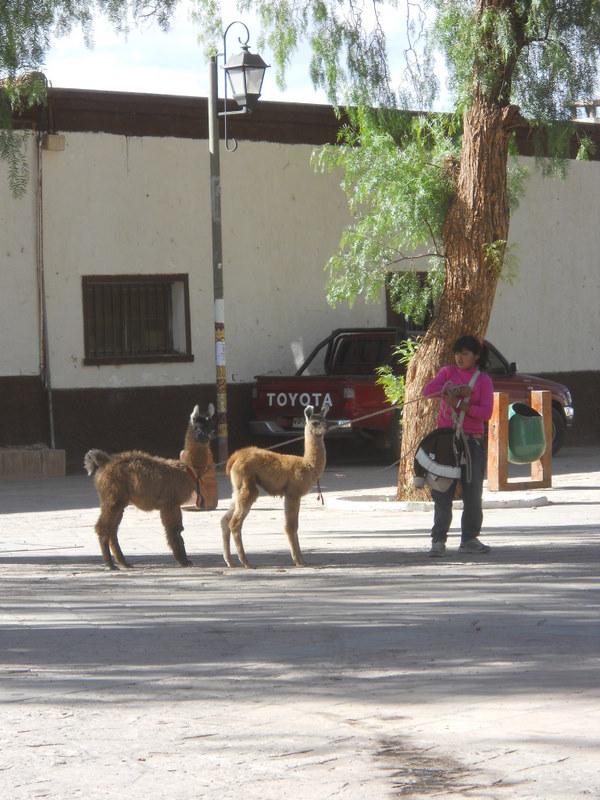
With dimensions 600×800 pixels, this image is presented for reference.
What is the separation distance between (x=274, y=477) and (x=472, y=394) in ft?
6.07

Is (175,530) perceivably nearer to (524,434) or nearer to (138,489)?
(138,489)

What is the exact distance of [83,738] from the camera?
252 inches

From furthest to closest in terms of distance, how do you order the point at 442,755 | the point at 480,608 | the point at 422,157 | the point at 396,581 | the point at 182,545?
the point at 422,157 < the point at 182,545 < the point at 396,581 < the point at 480,608 < the point at 442,755

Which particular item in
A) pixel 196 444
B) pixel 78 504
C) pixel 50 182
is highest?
pixel 50 182

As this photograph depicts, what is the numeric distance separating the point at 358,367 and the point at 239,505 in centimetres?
1176

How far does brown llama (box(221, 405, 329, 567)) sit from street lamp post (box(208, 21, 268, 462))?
7.93 metres

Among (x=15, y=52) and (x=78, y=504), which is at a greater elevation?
(x=15, y=52)

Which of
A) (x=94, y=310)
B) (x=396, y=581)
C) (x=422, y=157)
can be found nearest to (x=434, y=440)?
(x=396, y=581)

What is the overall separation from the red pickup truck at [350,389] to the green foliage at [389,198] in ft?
3.10

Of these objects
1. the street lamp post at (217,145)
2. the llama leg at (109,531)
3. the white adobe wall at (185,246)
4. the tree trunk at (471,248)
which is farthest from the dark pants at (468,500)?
the white adobe wall at (185,246)

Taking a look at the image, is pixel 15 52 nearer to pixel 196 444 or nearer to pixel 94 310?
pixel 196 444

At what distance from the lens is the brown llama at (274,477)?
1151cm

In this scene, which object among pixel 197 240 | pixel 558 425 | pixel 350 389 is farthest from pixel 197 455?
pixel 558 425

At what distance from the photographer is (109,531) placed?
11.7m
